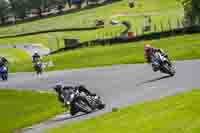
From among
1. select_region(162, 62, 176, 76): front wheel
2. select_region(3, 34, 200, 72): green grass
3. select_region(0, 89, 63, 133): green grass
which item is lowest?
select_region(0, 89, 63, 133): green grass

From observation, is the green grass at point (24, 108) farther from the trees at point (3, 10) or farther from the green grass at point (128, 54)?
the trees at point (3, 10)

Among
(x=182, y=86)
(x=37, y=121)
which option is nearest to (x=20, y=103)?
(x=37, y=121)

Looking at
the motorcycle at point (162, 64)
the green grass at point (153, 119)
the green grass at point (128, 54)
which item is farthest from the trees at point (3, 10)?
the green grass at point (153, 119)

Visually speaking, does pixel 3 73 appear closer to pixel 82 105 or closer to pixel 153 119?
pixel 82 105

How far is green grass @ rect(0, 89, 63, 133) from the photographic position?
84.3ft

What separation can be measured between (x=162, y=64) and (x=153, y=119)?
41.0 feet

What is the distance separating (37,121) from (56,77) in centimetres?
1594

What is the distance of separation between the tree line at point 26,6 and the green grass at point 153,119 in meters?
154

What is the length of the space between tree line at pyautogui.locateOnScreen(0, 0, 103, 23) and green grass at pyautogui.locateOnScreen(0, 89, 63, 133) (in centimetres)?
13892

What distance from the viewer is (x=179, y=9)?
128 m

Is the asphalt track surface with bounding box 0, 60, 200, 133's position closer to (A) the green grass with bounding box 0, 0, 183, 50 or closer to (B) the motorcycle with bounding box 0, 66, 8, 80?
(B) the motorcycle with bounding box 0, 66, 8, 80

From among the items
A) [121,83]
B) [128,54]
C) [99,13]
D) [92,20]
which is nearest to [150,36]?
[128,54]

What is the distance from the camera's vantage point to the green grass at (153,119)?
14.1m

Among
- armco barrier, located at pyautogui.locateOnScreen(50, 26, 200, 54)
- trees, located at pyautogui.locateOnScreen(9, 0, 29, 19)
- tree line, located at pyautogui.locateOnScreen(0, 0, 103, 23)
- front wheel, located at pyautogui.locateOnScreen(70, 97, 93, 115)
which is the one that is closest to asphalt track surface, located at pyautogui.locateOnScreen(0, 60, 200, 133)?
front wheel, located at pyautogui.locateOnScreen(70, 97, 93, 115)
